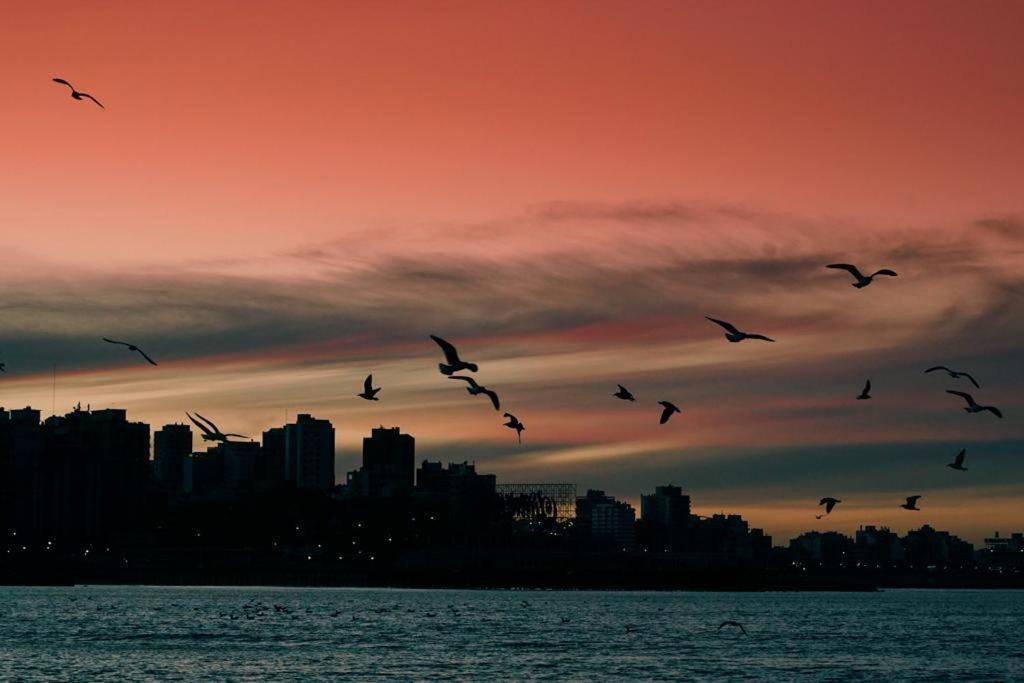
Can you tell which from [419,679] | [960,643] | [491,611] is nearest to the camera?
[419,679]

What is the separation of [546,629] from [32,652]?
169 ft

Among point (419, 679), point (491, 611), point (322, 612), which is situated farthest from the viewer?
point (491, 611)

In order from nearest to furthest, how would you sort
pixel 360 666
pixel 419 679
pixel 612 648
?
pixel 419 679 → pixel 360 666 → pixel 612 648

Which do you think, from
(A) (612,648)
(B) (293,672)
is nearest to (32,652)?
(B) (293,672)

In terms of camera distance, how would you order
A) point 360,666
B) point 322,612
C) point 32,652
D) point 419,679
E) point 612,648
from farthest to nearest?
point 322,612
point 612,648
point 32,652
point 360,666
point 419,679

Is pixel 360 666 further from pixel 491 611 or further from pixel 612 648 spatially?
pixel 491 611

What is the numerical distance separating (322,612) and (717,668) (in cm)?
8575

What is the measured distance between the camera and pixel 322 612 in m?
179

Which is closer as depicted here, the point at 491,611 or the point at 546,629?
the point at 546,629

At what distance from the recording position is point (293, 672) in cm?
9344

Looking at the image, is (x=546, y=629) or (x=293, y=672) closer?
(x=293, y=672)

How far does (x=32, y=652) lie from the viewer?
106m

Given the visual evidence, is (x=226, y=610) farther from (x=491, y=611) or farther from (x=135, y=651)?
(x=135, y=651)

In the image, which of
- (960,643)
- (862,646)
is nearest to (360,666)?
(862,646)
